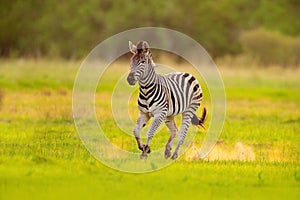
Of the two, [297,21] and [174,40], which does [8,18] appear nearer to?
[174,40]

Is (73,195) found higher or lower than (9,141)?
lower

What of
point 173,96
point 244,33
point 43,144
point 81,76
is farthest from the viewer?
point 244,33

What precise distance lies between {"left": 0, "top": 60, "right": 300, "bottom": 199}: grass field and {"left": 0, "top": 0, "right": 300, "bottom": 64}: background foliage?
2486 cm

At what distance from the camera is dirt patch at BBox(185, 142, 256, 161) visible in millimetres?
14287

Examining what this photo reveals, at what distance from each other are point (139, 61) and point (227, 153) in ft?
10.4

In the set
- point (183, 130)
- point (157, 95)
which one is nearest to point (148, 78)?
point (157, 95)

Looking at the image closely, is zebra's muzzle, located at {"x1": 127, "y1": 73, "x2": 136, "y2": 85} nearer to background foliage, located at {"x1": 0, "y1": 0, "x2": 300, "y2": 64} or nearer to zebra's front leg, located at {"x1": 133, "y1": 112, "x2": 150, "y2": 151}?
zebra's front leg, located at {"x1": 133, "y1": 112, "x2": 150, "y2": 151}

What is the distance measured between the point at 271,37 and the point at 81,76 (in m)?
24.7

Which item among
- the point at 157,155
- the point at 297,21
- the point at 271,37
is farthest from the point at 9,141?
the point at 297,21

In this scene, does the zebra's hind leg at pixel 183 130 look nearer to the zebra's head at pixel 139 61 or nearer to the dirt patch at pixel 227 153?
the dirt patch at pixel 227 153

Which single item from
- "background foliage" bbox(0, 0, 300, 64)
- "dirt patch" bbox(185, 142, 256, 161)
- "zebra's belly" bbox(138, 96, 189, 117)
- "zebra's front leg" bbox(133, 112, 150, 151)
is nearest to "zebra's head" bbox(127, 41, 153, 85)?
"zebra's belly" bbox(138, 96, 189, 117)

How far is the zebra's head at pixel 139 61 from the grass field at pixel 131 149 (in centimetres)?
150

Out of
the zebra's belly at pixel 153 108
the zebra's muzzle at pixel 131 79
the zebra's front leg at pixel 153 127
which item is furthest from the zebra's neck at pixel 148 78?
the zebra's front leg at pixel 153 127

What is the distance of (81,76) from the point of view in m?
32.5
